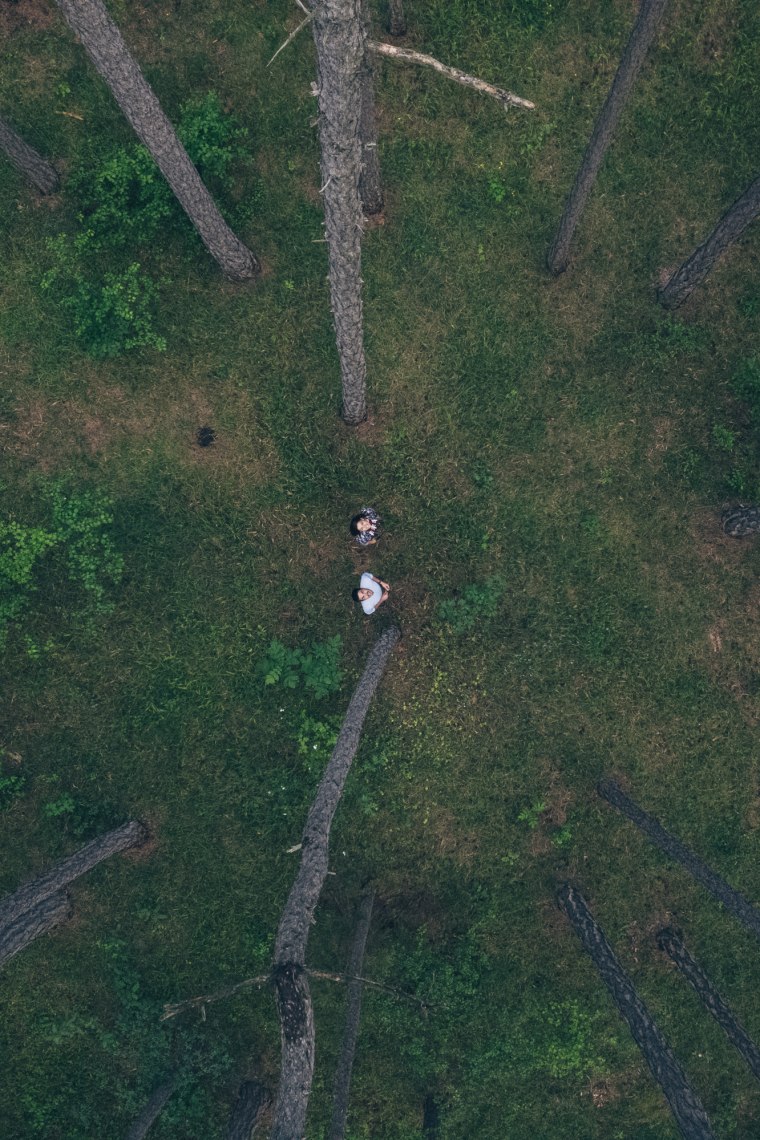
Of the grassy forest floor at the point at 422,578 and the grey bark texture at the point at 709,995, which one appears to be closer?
the grey bark texture at the point at 709,995

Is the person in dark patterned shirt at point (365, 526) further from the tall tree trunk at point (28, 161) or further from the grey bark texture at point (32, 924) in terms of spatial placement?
the tall tree trunk at point (28, 161)

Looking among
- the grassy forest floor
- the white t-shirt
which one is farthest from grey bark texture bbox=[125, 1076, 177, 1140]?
the white t-shirt

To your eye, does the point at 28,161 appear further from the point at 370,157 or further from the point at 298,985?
the point at 298,985

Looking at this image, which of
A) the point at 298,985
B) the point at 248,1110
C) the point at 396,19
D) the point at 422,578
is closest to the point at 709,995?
the point at 248,1110

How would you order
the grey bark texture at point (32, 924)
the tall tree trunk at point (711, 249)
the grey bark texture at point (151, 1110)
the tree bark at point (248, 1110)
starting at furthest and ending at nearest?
1. the tree bark at point (248, 1110)
2. the grey bark texture at point (151, 1110)
3. the tall tree trunk at point (711, 249)
4. the grey bark texture at point (32, 924)

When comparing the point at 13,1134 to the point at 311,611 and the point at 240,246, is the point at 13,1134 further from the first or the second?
the point at 240,246

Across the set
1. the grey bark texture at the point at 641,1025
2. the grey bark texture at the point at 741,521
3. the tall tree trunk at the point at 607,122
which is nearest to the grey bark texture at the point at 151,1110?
the grey bark texture at the point at 641,1025

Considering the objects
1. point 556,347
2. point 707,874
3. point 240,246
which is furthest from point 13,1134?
point 556,347

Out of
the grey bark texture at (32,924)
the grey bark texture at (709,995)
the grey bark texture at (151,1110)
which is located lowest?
the grey bark texture at (709,995)
